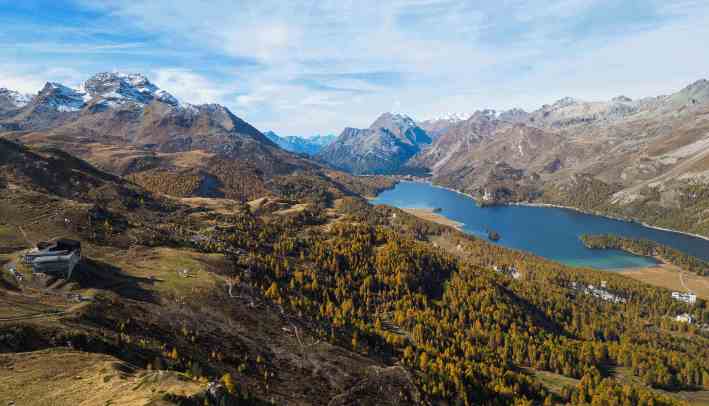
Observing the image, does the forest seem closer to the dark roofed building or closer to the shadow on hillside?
the shadow on hillside

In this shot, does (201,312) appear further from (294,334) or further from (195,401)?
(195,401)

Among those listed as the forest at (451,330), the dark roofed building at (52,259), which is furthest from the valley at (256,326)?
the dark roofed building at (52,259)

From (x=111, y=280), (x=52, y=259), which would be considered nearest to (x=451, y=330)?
(x=111, y=280)

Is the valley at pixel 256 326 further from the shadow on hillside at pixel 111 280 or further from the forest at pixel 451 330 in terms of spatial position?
the forest at pixel 451 330

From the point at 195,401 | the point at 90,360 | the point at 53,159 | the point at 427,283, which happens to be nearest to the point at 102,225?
the point at 90,360

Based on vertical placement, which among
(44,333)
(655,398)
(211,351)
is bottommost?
(655,398)

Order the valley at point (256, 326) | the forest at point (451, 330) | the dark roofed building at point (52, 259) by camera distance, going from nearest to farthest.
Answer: the valley at point (256, 326) → the dark roofed building at point (52, 259) → the forest at point (451, 330)

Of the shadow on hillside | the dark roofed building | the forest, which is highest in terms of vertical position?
the dark roofed building

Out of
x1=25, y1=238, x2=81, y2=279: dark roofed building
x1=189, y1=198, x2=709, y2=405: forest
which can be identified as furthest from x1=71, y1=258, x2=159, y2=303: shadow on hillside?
x1=189, y1=198, x2=709, y2=405: forest
